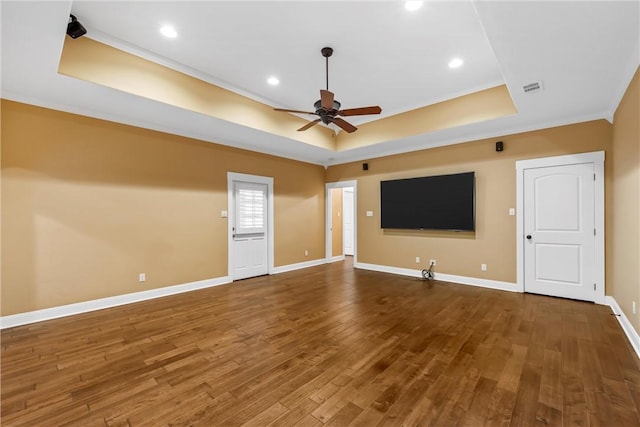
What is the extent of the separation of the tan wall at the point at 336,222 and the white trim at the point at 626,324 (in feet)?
17.7

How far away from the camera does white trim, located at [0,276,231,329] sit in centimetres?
330

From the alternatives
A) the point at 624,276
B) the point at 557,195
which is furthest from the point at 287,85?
the point at 624,276

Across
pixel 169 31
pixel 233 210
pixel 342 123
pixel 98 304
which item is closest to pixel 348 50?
pixel 342 123

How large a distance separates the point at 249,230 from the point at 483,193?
15.0ft

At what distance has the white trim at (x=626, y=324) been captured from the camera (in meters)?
2.58

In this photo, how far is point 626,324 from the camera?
301cm

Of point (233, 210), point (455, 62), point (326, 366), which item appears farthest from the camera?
point (233, 210)

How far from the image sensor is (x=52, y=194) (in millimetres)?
3561

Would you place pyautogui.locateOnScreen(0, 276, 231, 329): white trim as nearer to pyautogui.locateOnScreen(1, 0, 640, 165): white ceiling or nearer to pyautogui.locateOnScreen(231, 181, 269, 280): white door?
pyautogui.locateOnScreen(231, 181, 269, 280): white door

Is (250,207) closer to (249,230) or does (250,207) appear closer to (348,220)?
(249,230)

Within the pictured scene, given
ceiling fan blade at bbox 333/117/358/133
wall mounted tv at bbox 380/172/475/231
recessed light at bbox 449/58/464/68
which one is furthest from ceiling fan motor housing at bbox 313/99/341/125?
wall mounted tv at bbox 380/172/475/231

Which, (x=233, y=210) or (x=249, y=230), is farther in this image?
(x=249, y=230)

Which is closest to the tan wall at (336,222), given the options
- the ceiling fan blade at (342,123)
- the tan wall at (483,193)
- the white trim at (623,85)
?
the tan wall at (483,193)

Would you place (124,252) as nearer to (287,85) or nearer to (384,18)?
(287,85)
